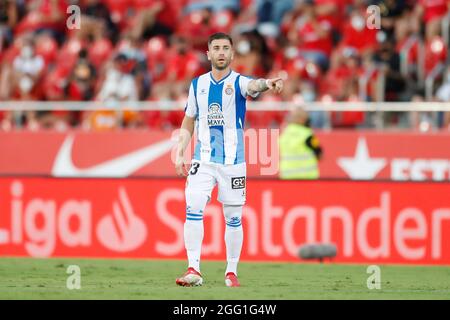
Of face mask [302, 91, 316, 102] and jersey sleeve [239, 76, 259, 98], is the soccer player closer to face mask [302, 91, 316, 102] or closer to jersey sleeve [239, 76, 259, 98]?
jersey sleeve [239, 76, 259, 98]

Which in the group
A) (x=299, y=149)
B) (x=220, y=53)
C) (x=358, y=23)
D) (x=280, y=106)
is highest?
(x=358, y=23)

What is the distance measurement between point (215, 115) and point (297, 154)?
645cm

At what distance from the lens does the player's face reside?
A: 10.8 meters

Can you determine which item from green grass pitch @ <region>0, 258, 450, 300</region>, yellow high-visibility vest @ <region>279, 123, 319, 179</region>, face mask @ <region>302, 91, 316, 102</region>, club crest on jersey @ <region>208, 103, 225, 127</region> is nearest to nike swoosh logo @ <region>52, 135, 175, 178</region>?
face mask @ <region>302, 91, 316, 102</region>

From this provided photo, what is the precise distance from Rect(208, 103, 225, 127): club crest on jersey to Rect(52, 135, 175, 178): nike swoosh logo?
26.7 feet

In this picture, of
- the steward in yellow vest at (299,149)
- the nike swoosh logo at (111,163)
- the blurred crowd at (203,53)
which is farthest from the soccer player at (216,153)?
the nike swoosh logo at (111,163)

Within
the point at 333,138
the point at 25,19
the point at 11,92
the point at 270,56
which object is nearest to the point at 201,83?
the point at 333,138

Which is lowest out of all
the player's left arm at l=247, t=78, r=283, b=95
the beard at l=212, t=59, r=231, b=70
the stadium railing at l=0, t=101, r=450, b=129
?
the stadium railing at l=0, t=101, r=450, b=129

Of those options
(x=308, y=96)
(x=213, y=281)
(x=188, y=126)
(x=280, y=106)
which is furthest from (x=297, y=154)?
(x=188, y=126)

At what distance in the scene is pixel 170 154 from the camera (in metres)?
19.0

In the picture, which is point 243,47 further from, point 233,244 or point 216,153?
point 233,244

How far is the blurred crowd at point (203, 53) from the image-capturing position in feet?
62.3

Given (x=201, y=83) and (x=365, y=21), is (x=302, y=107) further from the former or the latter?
(x=201, y=83)
